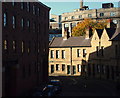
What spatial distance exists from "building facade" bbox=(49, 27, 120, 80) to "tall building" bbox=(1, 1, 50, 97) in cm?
1149

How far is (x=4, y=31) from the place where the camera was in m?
27.1

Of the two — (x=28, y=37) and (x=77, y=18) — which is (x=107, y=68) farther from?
(x=77, y=18)

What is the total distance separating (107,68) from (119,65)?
4518mm

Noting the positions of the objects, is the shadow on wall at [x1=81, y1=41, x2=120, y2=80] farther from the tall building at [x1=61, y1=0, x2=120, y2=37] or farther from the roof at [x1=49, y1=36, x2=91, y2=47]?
the tall building at [x1=61, y1=0, x2=120, y2=37]

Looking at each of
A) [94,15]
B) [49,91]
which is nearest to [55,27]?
[94,15]

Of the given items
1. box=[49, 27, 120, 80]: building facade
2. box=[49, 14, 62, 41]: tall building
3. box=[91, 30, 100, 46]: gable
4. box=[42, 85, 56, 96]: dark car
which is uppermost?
box=[49, 14, 62, 41]: tall building

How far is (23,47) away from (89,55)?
71.7 ft

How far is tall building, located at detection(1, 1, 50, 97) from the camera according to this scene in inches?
1101

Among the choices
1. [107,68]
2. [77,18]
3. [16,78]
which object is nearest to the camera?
[16,78]

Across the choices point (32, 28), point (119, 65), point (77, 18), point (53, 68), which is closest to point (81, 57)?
point (53, 68)

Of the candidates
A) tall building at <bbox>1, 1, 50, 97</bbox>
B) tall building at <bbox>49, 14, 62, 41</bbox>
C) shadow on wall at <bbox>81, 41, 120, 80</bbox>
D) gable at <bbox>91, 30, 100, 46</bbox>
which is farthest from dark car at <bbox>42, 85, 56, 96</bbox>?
tall building at <bbox>49, 14, 62, 41</bbox>

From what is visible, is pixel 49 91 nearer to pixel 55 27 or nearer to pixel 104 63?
pixel 104 63

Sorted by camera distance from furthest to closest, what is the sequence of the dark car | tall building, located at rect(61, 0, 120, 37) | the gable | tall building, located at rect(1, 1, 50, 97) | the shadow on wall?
1. tall building, located at rect(61, 0, 120, 37)
2. the gable
3. the shadow on wall
4. tall building, located at rect(1, 1, 50, 97)
5. the dark car

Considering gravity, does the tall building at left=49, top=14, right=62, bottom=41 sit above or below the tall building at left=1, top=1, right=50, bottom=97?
above
